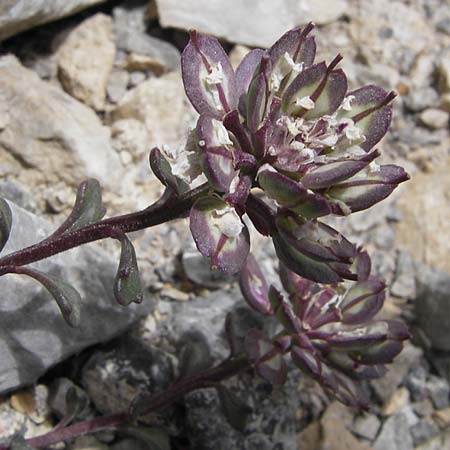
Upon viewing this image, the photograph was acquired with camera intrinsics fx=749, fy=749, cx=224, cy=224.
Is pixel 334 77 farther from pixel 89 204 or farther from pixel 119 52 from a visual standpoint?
pixel 119 52

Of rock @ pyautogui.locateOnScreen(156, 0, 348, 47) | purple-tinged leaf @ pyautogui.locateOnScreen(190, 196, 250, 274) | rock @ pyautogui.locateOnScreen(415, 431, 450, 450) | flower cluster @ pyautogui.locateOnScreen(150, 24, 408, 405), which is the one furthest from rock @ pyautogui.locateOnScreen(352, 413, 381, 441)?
rock @ pyautogui.locateOnScreen(156, 0, 348, 47)

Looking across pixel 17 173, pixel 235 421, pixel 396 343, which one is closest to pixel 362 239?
pixel 396 343

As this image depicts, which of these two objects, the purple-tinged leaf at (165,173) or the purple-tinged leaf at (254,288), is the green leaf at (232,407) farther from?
the purple-tinged leaf at (165,173)

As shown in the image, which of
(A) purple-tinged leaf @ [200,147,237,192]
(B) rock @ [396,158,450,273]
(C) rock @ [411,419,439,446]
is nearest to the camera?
(A) purple-tinged leaf @ [200,147,237,192]

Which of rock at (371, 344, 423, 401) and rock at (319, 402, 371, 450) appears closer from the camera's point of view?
rock at (319, 402, 371, 450)

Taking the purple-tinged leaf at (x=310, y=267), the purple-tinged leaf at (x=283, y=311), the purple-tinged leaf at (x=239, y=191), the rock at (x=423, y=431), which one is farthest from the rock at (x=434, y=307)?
the purple-tinged leaf at (x=239, y=191)

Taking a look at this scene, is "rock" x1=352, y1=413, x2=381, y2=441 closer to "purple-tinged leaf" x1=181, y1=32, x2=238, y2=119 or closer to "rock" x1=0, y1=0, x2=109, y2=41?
"purple-tinged leaf" x1=181, y1=32, x2=238, y2=119

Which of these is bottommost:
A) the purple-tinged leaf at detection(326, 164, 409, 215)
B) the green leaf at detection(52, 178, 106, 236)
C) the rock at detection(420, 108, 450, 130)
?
the rock at detection(420, 108, 450, 130)

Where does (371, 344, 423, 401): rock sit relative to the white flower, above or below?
below
